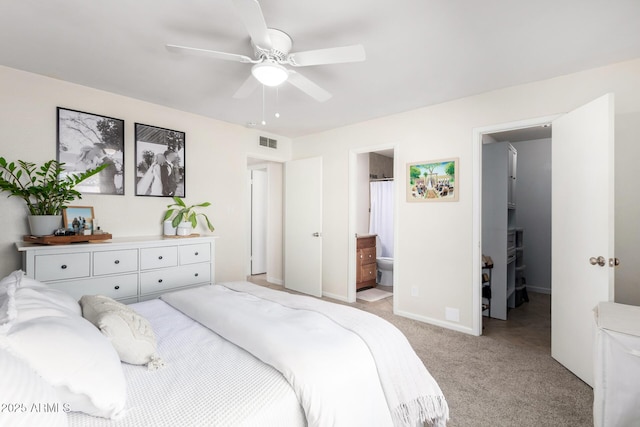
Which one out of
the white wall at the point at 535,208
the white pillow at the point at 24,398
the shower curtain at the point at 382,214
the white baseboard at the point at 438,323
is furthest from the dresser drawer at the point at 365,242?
the white pillow at the point at 24,398

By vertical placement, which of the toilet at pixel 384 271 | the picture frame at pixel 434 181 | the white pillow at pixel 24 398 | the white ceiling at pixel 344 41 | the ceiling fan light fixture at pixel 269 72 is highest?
the white ceiling at pixel 344 41

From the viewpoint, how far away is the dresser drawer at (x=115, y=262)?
255 centimetres

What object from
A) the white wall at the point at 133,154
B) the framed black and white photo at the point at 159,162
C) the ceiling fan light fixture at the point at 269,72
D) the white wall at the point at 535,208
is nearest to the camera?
the ceiling fan light fixture at the point at 269,72

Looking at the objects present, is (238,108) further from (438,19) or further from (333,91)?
(438,19)

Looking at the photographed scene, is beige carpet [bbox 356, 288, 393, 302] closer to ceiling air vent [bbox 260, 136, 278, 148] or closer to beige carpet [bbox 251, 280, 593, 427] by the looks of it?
beige carpet [bbox 251, 280, 593, 427]

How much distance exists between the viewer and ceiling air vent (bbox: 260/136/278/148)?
450 centimetres

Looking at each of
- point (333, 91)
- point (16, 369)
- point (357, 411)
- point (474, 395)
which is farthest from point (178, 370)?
point (333, 91)

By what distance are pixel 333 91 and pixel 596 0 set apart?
195 centimetres

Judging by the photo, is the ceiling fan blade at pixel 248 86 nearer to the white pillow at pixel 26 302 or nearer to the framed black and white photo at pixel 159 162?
the framed black and white photo at pixel 159 162

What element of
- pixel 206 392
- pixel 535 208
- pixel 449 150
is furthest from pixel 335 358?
pixel 535 208

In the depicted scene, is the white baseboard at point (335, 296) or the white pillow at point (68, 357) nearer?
the white pillow at point (68, 357)

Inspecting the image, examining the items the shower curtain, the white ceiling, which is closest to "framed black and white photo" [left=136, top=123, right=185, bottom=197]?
the white ceiling

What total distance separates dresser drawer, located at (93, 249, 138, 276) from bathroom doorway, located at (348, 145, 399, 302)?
2.93 m

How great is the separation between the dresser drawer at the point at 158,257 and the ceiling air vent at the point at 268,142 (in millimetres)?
2116
